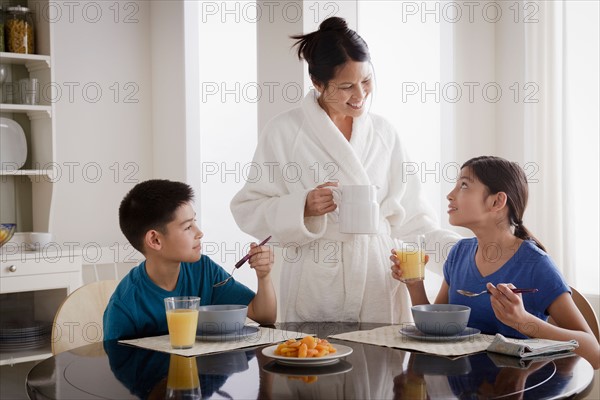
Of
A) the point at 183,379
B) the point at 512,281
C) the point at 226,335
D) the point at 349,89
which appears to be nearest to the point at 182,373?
the point at 183,379

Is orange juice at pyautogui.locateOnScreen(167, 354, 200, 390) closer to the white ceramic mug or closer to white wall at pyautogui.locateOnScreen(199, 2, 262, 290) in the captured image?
the white ceramic mug

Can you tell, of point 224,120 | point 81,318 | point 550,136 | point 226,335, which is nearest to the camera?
point 226,335

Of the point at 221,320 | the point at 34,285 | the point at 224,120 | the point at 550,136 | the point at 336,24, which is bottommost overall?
the point at 34,285

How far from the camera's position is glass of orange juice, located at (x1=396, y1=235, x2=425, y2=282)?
2115 mm

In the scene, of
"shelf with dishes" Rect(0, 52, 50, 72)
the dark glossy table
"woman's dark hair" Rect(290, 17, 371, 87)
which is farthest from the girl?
"shelf with dishes" Rect(0, 52, 50, 72)

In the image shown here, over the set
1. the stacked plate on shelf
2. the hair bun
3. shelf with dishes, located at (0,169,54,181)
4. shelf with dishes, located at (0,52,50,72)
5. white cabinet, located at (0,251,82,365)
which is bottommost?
the stacked plate on shelf

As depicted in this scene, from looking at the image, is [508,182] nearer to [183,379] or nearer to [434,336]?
[434,336]

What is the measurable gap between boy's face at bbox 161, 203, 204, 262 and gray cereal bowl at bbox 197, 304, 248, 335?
0.93 feet

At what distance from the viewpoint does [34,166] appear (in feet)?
12.7

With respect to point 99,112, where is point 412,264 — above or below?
below

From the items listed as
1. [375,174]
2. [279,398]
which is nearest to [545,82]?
[375,174]

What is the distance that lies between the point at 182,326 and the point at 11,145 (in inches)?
94.1

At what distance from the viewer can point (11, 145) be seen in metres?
3.81

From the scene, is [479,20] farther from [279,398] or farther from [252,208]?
[279,398]
